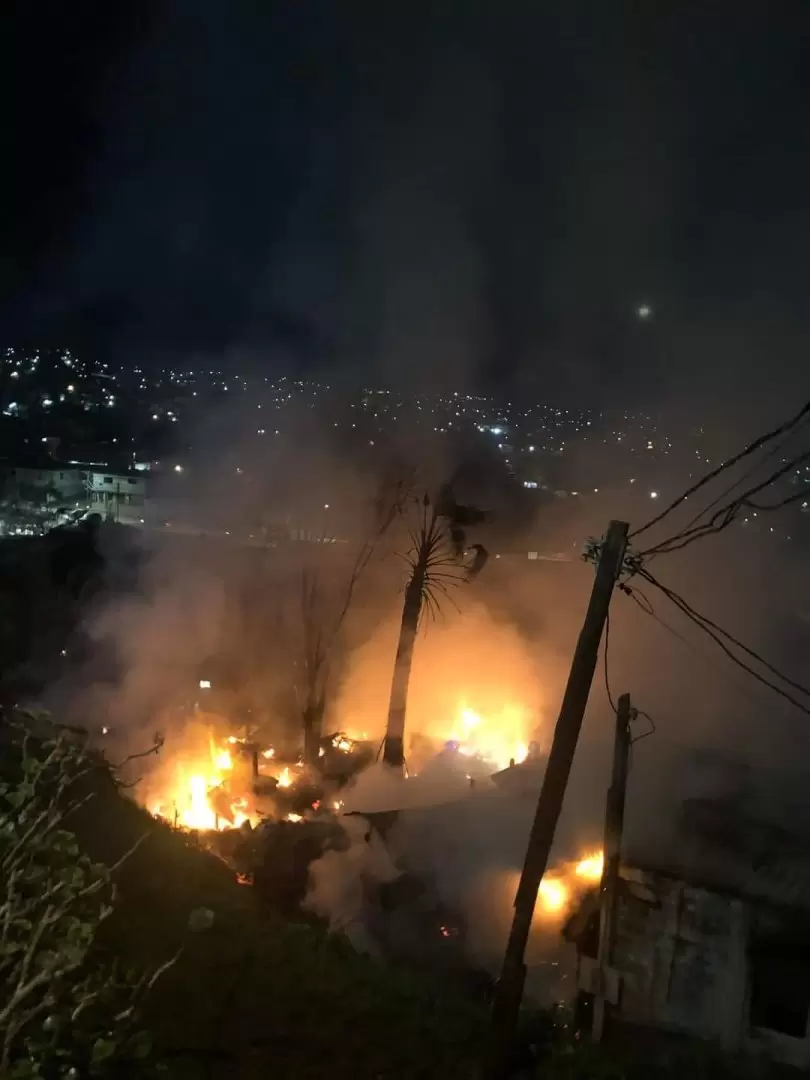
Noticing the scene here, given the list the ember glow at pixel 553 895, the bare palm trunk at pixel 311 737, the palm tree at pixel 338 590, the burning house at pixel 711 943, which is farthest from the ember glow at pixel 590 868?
the palm tree at pixel 338 590

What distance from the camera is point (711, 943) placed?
914 cm

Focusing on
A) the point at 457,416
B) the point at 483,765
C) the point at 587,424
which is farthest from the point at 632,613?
the point at 587,424

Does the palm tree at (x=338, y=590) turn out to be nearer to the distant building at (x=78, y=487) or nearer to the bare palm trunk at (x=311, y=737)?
the bare palm trunk at (x=311, y=737)

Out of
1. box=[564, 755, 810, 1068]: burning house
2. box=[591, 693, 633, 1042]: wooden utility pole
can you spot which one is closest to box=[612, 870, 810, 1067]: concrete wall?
box=[564, 755, 810, 1068]: burning house

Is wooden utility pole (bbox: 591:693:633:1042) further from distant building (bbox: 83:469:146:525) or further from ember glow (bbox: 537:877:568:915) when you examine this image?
distant building (bbox: 83:469:146:525)

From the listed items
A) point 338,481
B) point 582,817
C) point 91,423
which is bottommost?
point 582,817

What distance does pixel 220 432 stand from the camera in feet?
115

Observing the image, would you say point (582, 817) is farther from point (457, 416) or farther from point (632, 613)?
point (457, 416)

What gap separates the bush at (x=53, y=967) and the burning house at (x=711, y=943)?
19.3 ft

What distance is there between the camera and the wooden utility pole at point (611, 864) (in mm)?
9391

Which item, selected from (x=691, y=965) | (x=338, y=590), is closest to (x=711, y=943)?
(x=691, y=965)

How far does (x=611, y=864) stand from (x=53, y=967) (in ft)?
23.2

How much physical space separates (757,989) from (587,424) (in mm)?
49768

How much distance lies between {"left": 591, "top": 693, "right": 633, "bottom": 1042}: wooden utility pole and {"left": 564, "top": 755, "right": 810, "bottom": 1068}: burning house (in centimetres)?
3
